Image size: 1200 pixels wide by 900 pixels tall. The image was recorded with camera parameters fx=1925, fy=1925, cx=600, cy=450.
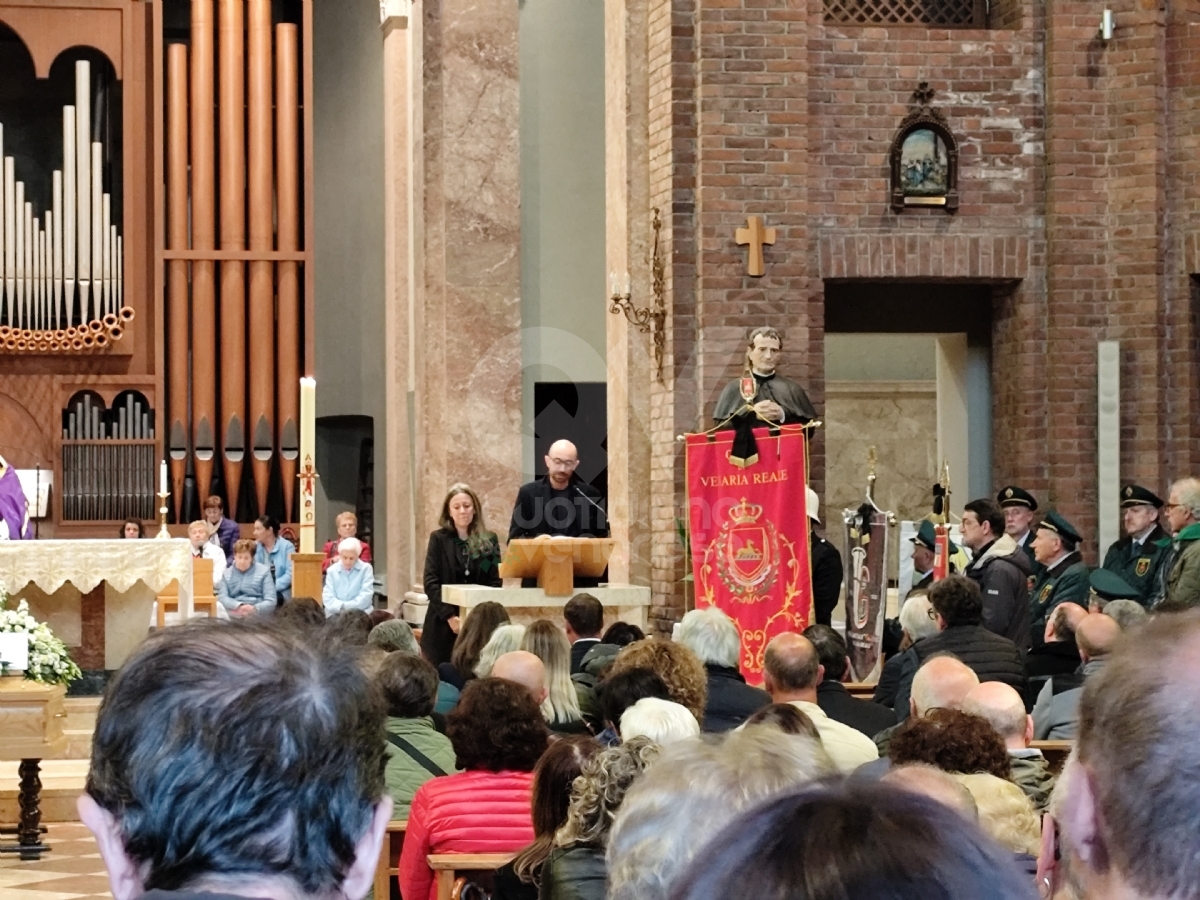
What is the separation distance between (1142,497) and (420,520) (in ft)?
24.2

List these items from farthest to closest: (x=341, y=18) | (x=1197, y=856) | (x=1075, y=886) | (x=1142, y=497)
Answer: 1. (x=341, y=18)
2. (x=1142, y=497)
3. (x=1075, y=886)
4. (x=1197, y=856)

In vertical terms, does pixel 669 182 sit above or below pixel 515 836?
above

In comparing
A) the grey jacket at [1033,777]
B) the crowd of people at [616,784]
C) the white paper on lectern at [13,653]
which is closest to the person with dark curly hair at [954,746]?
the crowd of people at [616,784]

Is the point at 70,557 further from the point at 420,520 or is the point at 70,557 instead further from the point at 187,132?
the point at 187,132

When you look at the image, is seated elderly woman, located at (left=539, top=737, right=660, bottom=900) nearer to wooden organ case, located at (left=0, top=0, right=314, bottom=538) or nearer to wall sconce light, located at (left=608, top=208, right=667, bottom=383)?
wall sconce light, located at (left=608, top=208, right=667, bottom=383)

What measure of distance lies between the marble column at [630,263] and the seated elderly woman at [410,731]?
6.16 metres

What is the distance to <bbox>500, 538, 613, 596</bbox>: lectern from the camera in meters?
10.8

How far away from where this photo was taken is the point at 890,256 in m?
11.6

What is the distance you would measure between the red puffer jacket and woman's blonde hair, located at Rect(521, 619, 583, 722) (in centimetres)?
174

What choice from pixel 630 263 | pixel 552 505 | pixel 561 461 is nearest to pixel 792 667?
pixel 561 461

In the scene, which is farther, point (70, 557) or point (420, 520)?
point (420, 520)

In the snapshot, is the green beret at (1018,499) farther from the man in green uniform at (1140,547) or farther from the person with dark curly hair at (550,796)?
the person with dark curly hair at (550,796)

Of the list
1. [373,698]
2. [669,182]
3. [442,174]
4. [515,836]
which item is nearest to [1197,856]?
[373,698]

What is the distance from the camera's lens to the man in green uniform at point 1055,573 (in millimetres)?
8961
